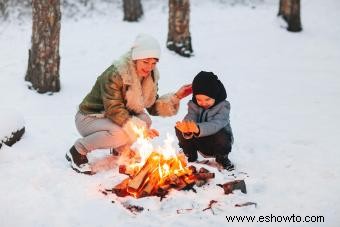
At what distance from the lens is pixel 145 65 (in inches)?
183

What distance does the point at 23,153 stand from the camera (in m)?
5.32

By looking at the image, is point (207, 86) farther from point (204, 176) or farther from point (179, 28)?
point (179, 28)

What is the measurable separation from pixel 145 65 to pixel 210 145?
1248 millimetres

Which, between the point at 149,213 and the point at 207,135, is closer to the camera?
the point at 149,213

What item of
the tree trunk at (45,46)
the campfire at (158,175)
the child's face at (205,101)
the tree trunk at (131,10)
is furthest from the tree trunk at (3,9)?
the campfire at (158,175)

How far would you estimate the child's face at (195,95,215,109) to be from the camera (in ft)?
16.3

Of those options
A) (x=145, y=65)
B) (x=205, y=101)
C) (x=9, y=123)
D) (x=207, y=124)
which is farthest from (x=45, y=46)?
(x=207, y=124)

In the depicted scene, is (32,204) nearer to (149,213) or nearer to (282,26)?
(149,213)

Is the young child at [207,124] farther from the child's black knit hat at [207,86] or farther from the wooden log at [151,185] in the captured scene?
the wooden log at [151,185]

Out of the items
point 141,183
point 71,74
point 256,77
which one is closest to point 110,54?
point 71,74

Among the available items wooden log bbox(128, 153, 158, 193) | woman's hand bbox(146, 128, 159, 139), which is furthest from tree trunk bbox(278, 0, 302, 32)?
wooden log bbox(128, 153, 158, 193)

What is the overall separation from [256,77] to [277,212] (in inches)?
220

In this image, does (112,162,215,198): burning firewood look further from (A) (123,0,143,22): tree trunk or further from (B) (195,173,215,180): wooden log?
(A) (123,0,143,22): tree trunk

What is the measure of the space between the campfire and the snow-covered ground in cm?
12
